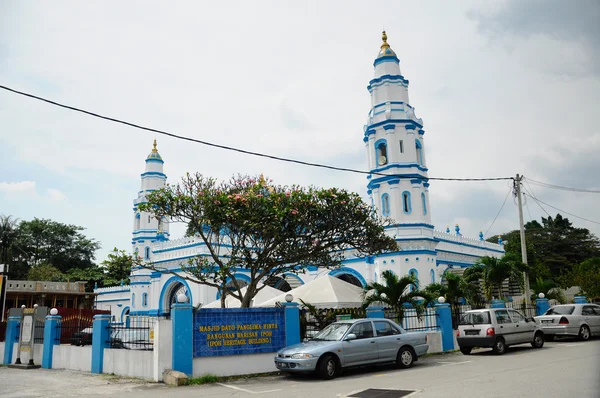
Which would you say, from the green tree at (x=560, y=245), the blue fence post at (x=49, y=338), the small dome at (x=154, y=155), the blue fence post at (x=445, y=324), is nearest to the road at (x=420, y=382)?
the blue fence post at (x=49, y=338)

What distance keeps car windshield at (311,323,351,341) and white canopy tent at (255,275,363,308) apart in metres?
5.65

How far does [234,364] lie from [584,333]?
12767 millimetres

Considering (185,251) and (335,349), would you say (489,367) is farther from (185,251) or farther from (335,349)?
(185,251)

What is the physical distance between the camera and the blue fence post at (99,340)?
50.5ft

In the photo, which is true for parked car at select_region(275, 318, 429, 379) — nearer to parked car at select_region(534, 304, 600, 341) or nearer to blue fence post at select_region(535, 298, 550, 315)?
parked car at select_region(534, 304, 600, 341)

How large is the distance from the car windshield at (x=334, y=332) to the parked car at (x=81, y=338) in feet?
28.0

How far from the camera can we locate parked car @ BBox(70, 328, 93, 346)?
58.1 ft

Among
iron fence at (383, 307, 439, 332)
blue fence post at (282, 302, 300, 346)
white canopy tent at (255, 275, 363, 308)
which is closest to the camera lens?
blue fence post at (282, 302, 300, 346)

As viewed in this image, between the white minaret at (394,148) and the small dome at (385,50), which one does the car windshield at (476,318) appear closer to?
the white minaret at (394,148)

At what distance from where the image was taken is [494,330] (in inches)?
618

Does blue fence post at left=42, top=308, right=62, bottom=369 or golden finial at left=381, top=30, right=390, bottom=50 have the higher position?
golden finial at left=381, top=30, right=390, bottom=50

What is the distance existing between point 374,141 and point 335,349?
72.9 ft

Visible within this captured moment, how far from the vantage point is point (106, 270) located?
17.9m

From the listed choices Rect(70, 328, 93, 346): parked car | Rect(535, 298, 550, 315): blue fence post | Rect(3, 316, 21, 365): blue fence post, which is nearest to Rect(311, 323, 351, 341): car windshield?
Rect(70, 328, 93, 346): parked car
